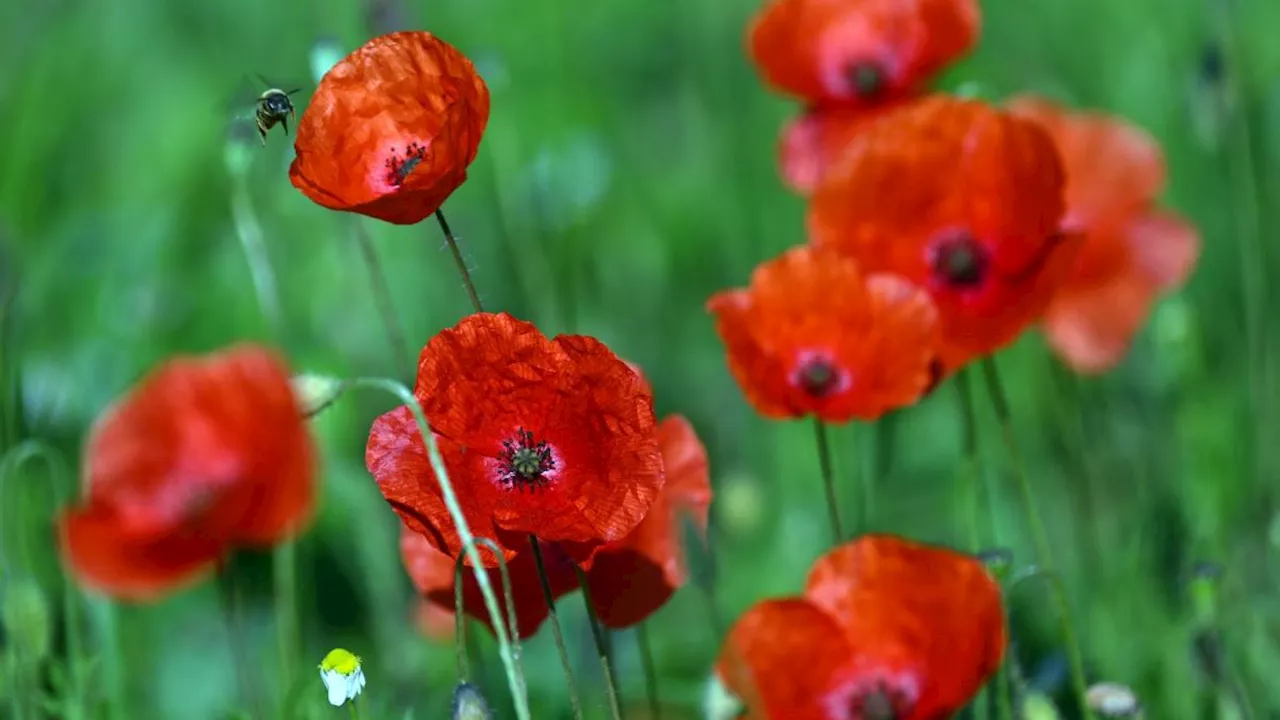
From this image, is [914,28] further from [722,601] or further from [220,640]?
[220,640]

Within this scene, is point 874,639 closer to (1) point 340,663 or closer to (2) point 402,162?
(1) point 340,663

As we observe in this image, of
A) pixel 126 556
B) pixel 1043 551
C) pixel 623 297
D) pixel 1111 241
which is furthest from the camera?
pixel 623 297

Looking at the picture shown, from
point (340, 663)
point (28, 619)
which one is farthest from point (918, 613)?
point (28, 619)

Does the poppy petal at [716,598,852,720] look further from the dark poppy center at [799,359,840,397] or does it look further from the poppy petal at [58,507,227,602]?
the poppy petal at [58,507,227,602]

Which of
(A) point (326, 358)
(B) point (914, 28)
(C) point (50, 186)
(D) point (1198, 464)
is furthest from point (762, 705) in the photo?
(C) point (50, 186)

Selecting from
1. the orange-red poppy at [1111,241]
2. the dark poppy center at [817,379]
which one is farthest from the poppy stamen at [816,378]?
the orange-red poppy at [1111,241]

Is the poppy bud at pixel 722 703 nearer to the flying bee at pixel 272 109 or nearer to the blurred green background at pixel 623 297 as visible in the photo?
the blurred green background at pixel 623 297

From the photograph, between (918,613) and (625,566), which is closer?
(918,613)
